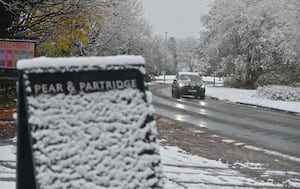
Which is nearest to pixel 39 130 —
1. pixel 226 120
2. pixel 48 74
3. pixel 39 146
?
pixel 39 146

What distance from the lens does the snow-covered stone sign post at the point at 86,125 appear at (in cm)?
294

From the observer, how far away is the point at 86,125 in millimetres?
3055

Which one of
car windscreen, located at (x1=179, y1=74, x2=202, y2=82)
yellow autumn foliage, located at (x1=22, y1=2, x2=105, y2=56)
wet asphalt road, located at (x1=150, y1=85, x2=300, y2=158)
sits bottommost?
wet asphalt road, located at (x1=150, y1=85, x2=300, y2=158)

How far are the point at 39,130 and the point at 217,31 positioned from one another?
44890 millimetres

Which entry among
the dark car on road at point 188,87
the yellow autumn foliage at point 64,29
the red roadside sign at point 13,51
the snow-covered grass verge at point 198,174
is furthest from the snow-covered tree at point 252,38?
the snow-covered grass verge at point 198,174

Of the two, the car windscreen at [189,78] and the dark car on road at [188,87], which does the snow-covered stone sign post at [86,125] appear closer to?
the dark car on road at [188,87]

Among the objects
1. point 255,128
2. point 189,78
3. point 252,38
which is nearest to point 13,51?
point 255,128

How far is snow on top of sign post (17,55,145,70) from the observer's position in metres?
2.99

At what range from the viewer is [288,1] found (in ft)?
116

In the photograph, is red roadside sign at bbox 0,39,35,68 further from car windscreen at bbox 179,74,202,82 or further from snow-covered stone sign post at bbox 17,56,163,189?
car windscreen at bbox 179,74,202,82

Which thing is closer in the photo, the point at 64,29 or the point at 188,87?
the point at 64,29

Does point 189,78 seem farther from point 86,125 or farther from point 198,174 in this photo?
point 86,125

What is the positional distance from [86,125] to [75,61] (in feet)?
1.31

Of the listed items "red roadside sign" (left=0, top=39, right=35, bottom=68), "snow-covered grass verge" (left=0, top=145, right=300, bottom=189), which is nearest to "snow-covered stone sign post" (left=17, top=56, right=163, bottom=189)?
"snow-covered grass verge" (left=0, top=145, right=300, bottom=189)
